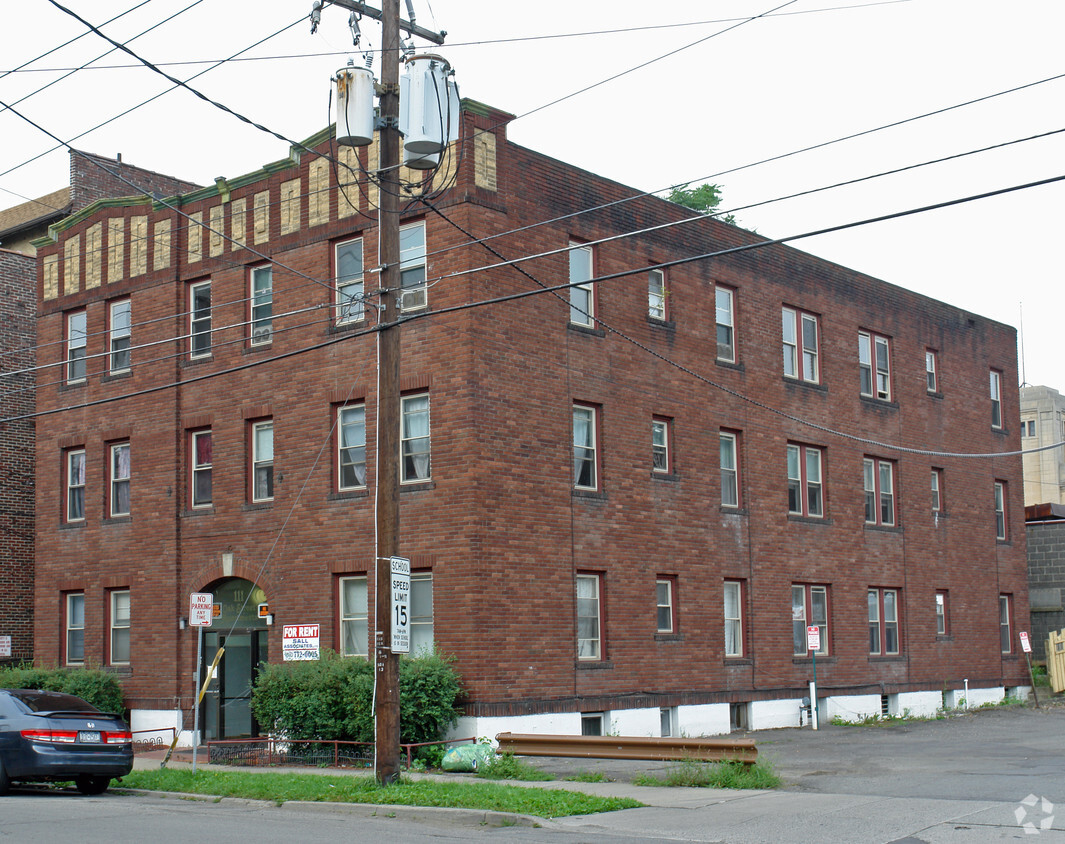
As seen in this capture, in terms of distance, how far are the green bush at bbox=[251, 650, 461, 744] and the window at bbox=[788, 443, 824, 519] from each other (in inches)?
Result: 429

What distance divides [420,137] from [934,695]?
22139mm

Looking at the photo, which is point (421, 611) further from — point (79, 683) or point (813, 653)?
point (813, 653)

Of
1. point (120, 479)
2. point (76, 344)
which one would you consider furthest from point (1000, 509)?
point (76, 344)

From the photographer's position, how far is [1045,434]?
274ft

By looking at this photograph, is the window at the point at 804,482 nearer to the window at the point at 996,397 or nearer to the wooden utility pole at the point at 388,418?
the window at the point at 996,397

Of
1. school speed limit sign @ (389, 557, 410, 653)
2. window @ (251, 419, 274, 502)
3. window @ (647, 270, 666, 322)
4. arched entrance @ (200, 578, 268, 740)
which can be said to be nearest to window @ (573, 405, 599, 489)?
window @ (647, 270, 666, 322)

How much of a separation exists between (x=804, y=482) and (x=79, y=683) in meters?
16.1

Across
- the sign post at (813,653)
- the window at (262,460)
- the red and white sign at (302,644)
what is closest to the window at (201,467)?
the window at (262,460)

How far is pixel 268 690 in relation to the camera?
22484mm

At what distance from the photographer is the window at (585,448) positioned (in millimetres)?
24094

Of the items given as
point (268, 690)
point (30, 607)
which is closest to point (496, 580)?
point (268, 690)

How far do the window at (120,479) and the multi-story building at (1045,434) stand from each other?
6799 centimetres

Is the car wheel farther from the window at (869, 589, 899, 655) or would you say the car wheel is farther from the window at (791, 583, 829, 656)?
the window at (869, 589, 899, 655)

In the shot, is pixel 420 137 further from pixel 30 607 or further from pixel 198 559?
pixel 30 607
